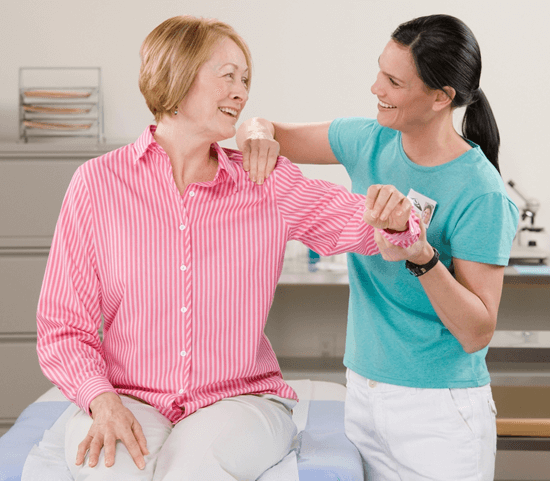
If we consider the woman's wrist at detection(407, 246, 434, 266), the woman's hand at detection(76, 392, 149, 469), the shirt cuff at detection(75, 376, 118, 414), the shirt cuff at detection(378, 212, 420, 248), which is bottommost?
the woman's hand at detection(76, 392, 149, 469)

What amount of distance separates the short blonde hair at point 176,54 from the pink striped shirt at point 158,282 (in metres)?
0.11

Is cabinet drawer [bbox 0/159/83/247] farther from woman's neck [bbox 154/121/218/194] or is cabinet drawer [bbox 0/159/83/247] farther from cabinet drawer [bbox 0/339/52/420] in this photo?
woman's neck [bbox 154/121/218/194]

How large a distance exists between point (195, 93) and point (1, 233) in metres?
1.90

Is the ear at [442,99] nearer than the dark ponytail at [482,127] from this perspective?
Yes

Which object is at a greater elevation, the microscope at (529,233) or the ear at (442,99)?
the ear at (442,99)

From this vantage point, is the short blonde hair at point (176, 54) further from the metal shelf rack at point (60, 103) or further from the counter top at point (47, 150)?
the metal shelf rack at point (60, 103)

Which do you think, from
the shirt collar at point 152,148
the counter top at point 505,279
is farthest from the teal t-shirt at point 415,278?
the counter top at point 505,279

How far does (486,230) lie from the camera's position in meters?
1.29

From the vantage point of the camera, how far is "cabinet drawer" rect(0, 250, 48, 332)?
286 cm

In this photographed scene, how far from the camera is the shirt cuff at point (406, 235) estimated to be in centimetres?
114

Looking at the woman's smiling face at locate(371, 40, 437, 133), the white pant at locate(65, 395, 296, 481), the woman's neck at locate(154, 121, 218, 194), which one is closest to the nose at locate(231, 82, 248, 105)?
the woman's neck at locate(154, 121, 218, 194)

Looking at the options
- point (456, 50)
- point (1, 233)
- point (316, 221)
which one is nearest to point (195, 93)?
point (316, 221)

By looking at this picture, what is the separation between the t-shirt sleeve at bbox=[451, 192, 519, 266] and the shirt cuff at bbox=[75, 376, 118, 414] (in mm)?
769

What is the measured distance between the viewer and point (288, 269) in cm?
295
